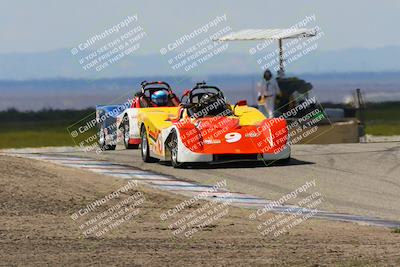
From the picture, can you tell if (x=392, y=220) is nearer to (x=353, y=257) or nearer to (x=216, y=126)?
(x=353, y=257)

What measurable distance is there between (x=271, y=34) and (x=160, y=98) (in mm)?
6979

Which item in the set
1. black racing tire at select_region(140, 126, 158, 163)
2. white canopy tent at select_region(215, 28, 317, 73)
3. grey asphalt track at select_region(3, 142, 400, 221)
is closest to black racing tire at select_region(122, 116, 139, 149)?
grey asphalt track at select_region(3, 142, 400, 221)

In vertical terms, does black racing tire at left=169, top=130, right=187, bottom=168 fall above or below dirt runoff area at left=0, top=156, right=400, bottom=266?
below

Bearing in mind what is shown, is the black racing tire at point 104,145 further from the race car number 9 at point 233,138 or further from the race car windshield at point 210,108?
the race car number 9 at point 233,138

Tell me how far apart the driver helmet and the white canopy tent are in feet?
19.9

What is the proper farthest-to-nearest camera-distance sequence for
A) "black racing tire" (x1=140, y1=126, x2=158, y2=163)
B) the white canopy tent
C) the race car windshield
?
the white canopy tent
"black racing tire" (x1=140, y1=126, x2=158, y2=163)
the race car windshield

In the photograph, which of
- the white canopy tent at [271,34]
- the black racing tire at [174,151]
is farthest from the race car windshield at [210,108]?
the white canopy tent at [271,34]

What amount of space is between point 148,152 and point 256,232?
33.7 feet

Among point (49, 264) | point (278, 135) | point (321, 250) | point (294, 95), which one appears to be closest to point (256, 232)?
point (321, 250)

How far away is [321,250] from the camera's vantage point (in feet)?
37.5

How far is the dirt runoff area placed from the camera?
1080cm

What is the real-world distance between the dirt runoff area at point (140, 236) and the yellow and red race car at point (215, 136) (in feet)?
11.2

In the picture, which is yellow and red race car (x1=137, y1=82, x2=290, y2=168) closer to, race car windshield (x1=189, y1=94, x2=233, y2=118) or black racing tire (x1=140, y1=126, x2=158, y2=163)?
race car windshield (x1=189, y1=94, x2=233, y2=118)

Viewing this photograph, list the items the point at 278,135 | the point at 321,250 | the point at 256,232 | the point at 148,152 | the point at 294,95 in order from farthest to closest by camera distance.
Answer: the point at 294,95 → the point at 148,152 → the point at 278,135 → the point at 256,232 → the point at 321,250
